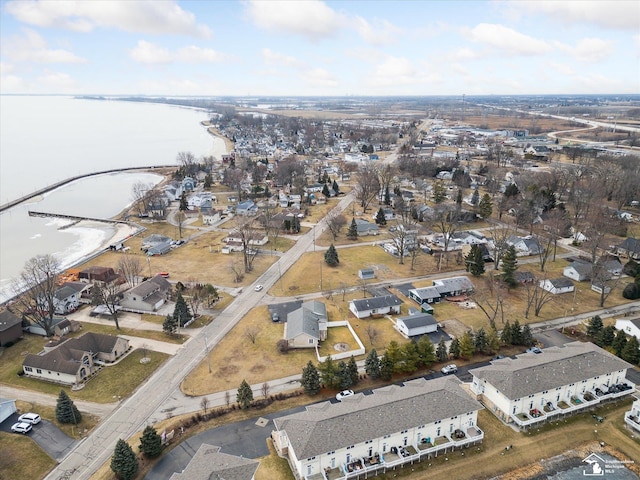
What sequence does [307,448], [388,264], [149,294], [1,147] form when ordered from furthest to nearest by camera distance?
[1,147] → [388,264] → [149,294] → [307,448]

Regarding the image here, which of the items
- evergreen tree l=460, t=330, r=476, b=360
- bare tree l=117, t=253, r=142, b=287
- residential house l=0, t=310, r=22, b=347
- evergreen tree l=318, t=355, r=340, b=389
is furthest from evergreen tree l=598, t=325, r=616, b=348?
residential house l=0, t=310, r=22, b=347

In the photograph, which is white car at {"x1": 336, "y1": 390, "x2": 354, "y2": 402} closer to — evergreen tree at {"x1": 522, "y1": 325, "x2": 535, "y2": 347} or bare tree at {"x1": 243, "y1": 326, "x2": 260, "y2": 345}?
bare tree at {"x1": 243, "y1": 326, "x2": 260, "y2": 345}

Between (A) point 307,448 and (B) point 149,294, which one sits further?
(B) point 149,294

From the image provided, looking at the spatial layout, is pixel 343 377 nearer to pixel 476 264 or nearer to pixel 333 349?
pixel 333 349

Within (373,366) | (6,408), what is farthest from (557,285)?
(6,408)

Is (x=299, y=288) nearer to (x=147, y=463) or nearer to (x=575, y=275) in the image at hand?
(x=147, y=463)

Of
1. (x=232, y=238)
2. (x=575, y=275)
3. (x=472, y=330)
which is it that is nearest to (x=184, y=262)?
(x=232, y=238)
